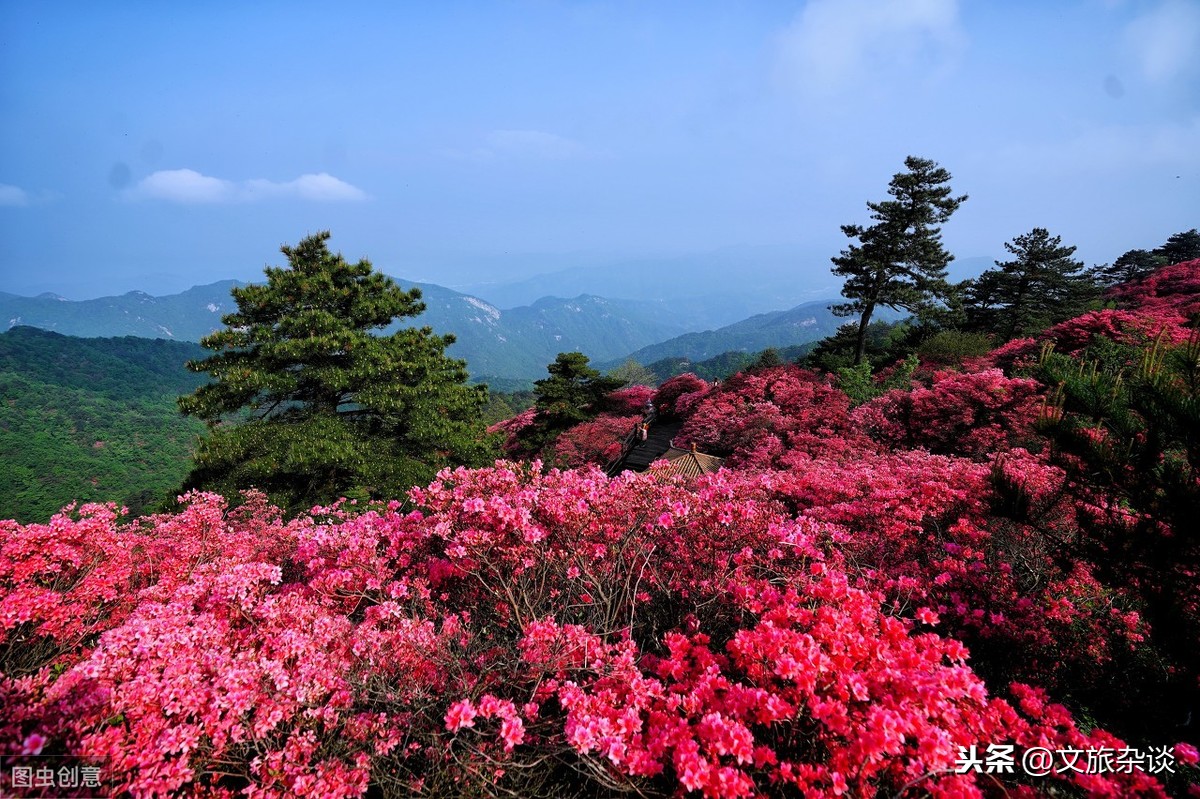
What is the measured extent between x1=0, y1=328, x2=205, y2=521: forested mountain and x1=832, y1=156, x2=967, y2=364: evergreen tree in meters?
28.2

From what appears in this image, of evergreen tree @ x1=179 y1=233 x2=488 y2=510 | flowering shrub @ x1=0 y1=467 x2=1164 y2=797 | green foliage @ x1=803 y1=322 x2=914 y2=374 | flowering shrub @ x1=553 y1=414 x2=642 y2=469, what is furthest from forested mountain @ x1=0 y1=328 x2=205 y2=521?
green foliage @ x1=803 y1=322 x2=914 y2=374

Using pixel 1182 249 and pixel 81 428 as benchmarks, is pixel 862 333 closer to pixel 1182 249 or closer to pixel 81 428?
pixel 1182 249

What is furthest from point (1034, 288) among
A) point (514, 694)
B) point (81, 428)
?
point (81, 428)

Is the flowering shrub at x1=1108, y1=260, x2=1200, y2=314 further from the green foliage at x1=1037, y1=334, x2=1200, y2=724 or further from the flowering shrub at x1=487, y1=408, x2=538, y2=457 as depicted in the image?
the flowering shrub at x1=487, y1=408, x2=538, y2=457

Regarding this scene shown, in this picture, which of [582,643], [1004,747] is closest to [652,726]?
[582,643]

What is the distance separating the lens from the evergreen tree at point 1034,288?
2161 centimetres

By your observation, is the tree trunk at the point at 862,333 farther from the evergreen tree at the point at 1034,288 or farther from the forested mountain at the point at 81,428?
the forested mountain at the point at 81,428

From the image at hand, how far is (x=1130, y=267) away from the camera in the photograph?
34.4 meters

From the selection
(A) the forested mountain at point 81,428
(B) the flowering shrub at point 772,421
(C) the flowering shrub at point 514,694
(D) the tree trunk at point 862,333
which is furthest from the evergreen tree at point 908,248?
(A) the forested mountain at point 81,428

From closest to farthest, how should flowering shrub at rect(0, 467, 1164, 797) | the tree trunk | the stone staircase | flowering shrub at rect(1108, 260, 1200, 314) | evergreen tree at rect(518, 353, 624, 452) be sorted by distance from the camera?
1. flowering shrub at rect(0, 467, 1164, 797)
2. the stone staircase
3. the tree trunk
4. flowering shrub at rect(1108, 260, 1200, 314)
5. evergreen tree at rect(518, 353, 624, 452)

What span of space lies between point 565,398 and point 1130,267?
4355 centimetres

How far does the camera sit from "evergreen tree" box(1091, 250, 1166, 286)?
3195 cm

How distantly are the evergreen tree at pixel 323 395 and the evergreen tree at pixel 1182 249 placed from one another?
48272 millimetres

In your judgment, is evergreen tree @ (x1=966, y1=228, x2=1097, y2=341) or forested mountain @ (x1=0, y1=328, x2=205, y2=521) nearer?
evergreen tree @ (x1=966, y1=228, x2=1097, y2=341)
